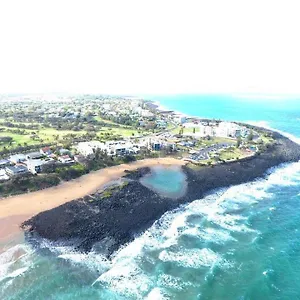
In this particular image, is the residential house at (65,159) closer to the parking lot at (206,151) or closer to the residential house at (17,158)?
the residential house at (17,158)

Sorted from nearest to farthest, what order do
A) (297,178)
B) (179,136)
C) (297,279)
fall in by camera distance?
(297,279) → (297,178) → (179,136)

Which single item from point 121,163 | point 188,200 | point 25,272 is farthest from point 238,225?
point 121,163

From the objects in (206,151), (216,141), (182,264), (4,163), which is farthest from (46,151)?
(216,141)

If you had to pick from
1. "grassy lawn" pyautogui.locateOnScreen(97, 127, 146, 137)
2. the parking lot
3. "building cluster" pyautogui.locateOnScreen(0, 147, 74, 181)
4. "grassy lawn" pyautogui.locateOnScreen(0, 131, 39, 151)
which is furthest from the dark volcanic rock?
"grassy lawn" pyautogui.locateOnScreen(0, 131, 39, 151)

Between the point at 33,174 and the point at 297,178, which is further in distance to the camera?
the point at 297,178

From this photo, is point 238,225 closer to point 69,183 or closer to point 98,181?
point 98,181

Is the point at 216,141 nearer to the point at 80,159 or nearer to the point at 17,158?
the point at 80,159

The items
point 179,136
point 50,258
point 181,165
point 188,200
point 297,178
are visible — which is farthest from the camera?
point 179,136
